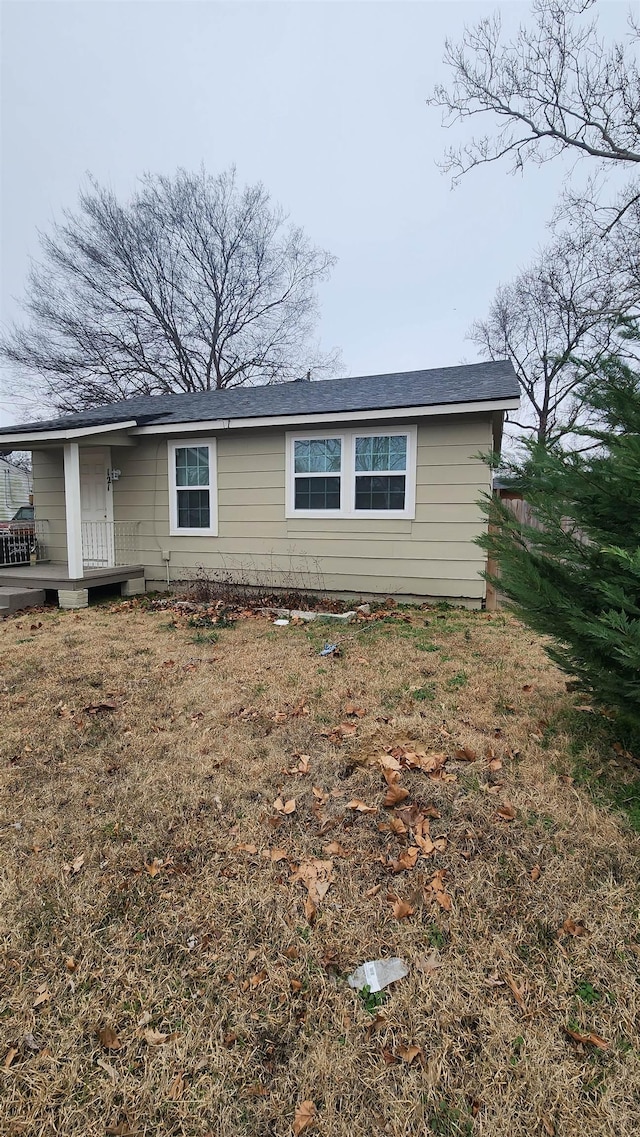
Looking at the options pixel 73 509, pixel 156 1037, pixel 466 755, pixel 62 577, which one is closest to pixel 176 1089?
pixel 156 1037

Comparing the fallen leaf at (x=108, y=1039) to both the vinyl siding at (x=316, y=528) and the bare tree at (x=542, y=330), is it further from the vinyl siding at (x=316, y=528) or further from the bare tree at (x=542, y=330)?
the bare tree at (x=542, y=330)

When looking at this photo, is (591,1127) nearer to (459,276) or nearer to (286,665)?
(286,665)

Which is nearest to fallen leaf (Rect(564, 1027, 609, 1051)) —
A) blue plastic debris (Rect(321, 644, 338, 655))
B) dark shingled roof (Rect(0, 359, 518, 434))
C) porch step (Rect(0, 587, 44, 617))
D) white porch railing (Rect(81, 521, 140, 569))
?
blue plastic debris (Rect(321, 644, 338, 655))

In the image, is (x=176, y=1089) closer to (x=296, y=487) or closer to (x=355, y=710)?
(x=355, y=710)

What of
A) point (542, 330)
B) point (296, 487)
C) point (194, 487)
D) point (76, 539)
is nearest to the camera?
point (76, 539)

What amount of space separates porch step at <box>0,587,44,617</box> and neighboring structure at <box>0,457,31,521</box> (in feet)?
56.0

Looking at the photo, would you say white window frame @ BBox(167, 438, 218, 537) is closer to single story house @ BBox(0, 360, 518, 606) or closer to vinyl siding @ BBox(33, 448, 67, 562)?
single story house @ BBox(0, 360, 518, 606)

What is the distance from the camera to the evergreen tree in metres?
2.68

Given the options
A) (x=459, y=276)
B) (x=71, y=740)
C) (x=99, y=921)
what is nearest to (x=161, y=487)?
(x=71, y=740)

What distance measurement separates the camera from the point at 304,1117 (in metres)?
1.50

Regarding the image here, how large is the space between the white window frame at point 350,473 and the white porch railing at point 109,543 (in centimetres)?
330

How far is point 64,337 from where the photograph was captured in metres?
19.4

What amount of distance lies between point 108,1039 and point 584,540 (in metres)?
3.08

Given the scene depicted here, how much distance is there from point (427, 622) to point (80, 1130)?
5783mm
